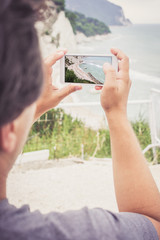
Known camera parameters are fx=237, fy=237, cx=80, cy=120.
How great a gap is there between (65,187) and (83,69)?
117cm

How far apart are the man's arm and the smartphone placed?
350 millimetres

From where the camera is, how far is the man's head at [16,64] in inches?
8.8

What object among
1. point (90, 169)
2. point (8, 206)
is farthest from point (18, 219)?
point (90, 169)

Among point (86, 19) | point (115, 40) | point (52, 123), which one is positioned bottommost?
point (52, 123)

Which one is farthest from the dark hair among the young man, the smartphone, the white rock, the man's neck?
the white rock

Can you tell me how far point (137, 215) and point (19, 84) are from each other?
0.25 metres

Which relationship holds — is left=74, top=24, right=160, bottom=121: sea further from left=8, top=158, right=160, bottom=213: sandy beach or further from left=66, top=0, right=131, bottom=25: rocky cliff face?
left=8, top=158, right=160, bottom=213: sandy beach

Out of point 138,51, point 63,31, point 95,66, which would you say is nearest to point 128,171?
point 95,66

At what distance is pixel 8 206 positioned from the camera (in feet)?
0.97

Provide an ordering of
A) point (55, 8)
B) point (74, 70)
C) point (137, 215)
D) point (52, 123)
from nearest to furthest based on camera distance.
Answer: point (137, 215), point (74, 70), point (52, 123), point (55, 8)

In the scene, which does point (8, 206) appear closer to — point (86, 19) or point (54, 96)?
point (54, 96)

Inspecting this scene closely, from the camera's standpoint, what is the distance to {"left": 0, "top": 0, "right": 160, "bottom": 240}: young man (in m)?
0.23

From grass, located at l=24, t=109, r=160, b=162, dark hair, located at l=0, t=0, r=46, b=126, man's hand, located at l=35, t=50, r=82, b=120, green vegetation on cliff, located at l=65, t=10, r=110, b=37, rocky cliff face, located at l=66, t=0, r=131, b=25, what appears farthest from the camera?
green vegetation on cliff, located at l=65, t=10, r=110, b=37

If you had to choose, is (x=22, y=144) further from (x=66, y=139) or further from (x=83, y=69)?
(x=66, y=139)
